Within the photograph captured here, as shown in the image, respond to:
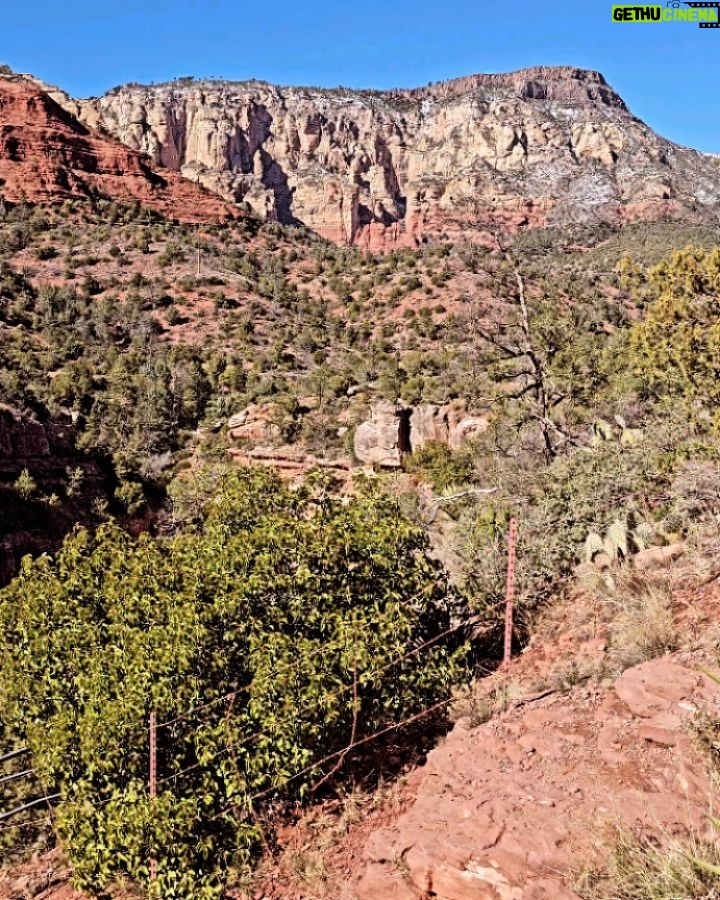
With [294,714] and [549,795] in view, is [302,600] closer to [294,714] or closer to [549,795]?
[294,714]

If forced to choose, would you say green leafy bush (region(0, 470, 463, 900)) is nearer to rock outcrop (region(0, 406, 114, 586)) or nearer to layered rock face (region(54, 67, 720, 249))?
rock outcrop (region(0, 406, 114, 586))

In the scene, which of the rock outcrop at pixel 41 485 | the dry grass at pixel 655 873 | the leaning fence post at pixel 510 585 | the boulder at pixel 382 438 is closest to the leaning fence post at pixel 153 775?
the leaning fence post at pixel 510 585

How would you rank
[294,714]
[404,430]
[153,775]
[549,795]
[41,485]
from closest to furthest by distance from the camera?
[549,795], [153,775], [294,714], [41,485], [404,430]

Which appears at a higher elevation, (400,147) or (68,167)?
(400,147)

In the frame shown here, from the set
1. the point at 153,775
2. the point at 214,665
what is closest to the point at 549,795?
the point at 153,775

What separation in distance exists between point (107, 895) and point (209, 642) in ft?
8.73

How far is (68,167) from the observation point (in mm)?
48281

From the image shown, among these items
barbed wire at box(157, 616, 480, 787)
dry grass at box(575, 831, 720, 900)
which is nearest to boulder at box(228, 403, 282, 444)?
barbed wire at box(157, 616, 480, 787)

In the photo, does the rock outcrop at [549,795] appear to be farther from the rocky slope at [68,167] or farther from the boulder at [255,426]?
the rocky slope at [68,167]

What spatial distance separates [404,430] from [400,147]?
354ft

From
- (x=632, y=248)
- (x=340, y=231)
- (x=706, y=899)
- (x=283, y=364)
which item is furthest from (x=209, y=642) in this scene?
(x=340, y=231)

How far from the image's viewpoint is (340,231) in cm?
10556

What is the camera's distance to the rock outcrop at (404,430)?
23.1m

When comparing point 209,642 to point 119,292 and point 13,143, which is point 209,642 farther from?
point 13,143
